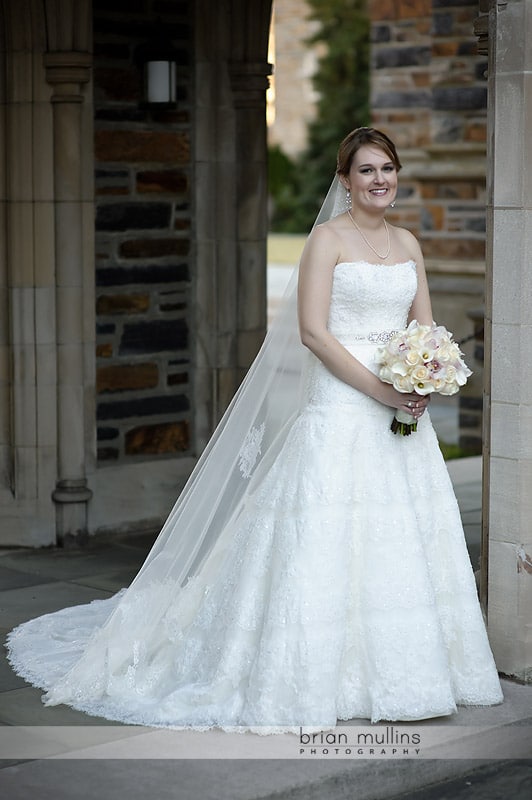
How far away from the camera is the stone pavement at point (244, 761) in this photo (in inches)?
171

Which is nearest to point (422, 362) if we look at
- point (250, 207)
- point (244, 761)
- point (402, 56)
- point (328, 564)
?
point (328, 564)

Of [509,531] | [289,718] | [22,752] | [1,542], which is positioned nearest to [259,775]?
[289,718]

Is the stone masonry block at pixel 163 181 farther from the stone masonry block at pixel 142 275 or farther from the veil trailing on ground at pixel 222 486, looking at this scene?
the veil trailing on ground at pixel 222 486

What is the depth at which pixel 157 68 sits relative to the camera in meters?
7.89

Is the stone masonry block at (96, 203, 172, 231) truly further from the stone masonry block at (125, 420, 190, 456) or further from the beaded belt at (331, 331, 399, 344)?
the beaded belt at (331, 331, 399, 344)

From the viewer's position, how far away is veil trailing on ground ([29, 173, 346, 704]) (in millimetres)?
5332

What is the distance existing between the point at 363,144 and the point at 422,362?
2.67 feet

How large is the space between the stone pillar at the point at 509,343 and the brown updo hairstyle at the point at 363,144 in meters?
0.45

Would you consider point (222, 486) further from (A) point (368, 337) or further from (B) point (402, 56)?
(B) point (402, 56)

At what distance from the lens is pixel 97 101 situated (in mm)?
7781

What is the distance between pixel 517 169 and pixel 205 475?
63.5 inches

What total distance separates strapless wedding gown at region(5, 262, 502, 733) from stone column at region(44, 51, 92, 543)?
243 centimetres

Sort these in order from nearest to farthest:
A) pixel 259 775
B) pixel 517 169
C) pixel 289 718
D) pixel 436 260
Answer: pixel 259 775, pixel 289 718, pixel 517 169, pixel 436 260

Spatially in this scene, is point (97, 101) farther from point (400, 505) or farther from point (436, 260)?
point (436, 260)
